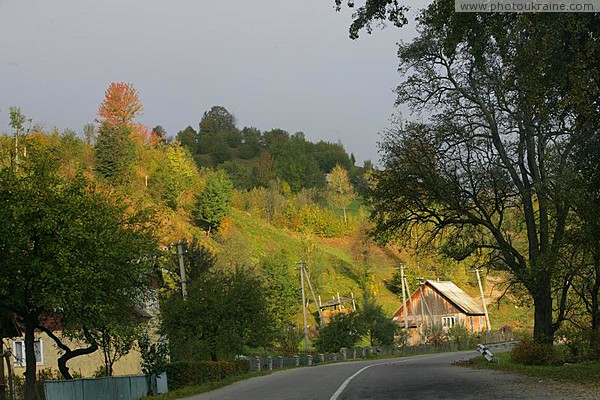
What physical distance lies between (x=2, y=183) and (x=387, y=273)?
9484 cm

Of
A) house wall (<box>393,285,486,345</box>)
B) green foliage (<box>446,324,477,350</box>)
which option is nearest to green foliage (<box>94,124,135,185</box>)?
house wall (<box>393,285,486,345</box>)

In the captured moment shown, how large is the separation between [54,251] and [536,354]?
62.4 ft

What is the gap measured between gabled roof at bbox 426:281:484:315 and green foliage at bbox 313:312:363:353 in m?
34.5

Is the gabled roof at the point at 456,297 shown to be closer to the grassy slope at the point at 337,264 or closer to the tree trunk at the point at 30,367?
the grassy slope at the point at 337,264

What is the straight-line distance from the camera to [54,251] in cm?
2158

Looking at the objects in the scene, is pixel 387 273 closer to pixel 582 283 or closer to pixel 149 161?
pixel 149 161

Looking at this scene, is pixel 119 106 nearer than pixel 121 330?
No

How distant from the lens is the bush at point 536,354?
1201 inches

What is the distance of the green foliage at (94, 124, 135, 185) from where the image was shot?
285 feet

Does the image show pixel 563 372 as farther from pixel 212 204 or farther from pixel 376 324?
pixel 212 204

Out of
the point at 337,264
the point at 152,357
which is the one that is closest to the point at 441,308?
the point at 337,264

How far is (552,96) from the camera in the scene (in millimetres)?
17812

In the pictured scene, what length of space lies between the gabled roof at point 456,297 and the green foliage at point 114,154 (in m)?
39.0

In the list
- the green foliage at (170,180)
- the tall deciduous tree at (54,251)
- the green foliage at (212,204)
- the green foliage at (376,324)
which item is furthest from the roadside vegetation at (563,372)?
the green foliage at (170,180)
